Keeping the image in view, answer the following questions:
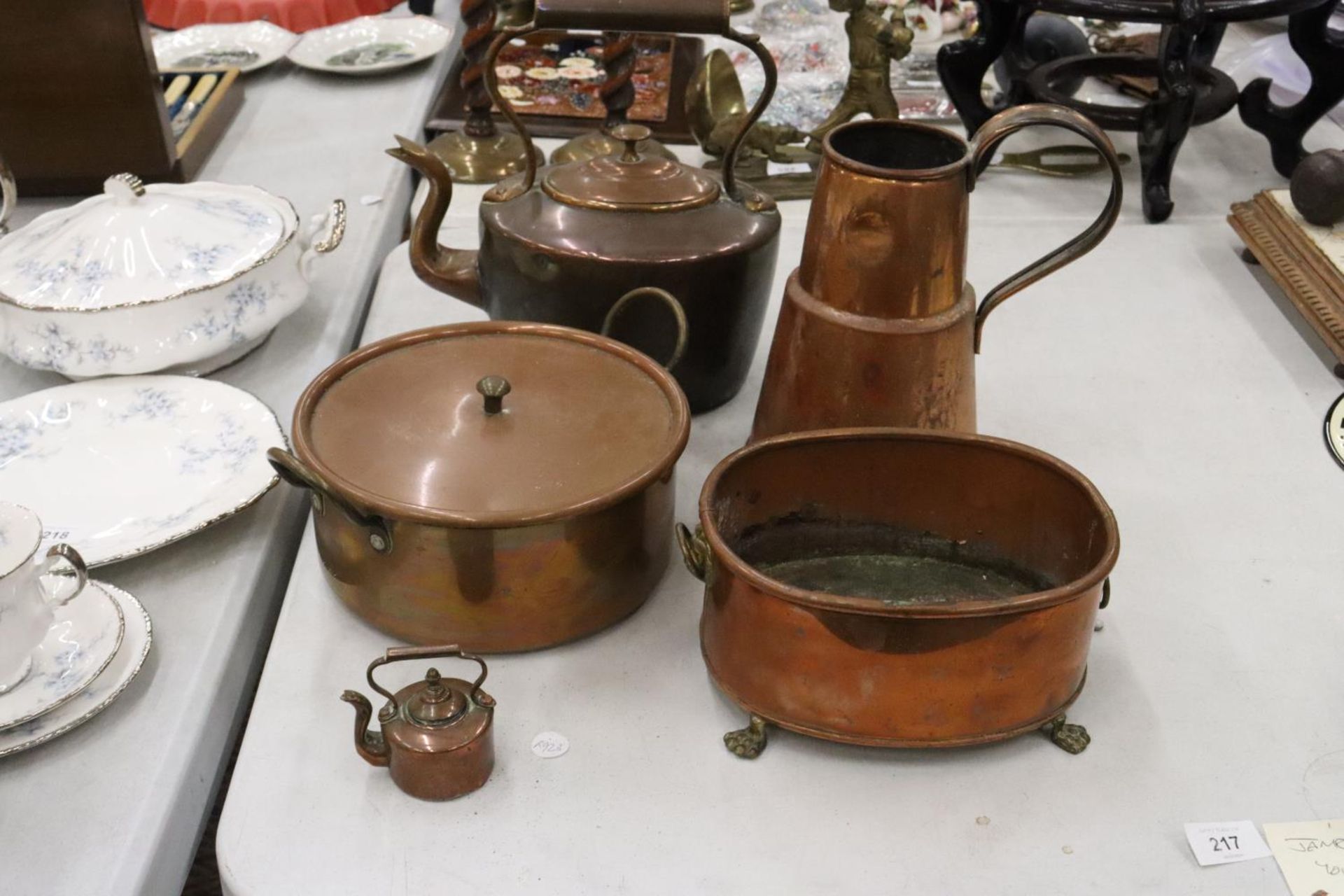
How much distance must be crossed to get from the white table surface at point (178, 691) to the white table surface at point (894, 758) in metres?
0.04

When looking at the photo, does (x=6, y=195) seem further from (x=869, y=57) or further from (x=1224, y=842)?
(x=1224, y=842)

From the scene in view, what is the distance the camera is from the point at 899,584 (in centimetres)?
97

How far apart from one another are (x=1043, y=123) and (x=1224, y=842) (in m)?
0.48

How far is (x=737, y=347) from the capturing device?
118 centimetres

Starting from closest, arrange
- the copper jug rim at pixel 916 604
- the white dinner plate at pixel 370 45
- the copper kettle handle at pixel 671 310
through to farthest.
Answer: the copper jug rim at pixel 916 604 < the copper kettle handle at pixel 671 310 < the white dinner plate at pixel 370 45

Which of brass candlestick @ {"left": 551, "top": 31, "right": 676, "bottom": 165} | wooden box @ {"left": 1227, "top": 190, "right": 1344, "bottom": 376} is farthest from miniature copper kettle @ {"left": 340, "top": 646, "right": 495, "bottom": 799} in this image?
wooden box @ {"left": 1227, "top": 190, "right": 1344, "bottom": 376}

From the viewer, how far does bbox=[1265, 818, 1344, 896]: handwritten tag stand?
2.60 ft

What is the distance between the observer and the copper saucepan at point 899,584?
0.79 meters

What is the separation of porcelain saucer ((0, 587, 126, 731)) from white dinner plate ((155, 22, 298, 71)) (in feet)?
4.25

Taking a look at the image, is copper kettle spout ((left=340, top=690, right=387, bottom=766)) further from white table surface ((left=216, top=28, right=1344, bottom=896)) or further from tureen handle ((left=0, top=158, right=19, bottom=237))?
tureen handle ((left=0, top=158, right=19, bottom=237))

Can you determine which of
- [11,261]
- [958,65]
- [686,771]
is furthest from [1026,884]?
[958,65]

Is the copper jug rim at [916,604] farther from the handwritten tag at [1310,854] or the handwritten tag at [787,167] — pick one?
the handwritten tag at [787,167]

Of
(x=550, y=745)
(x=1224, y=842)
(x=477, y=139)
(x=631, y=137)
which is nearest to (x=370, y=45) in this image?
(x=477, y=139)

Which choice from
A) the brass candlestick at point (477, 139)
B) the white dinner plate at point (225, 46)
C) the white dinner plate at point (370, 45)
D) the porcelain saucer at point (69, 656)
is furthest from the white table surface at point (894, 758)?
the white dinner plate at point (225, 46)
